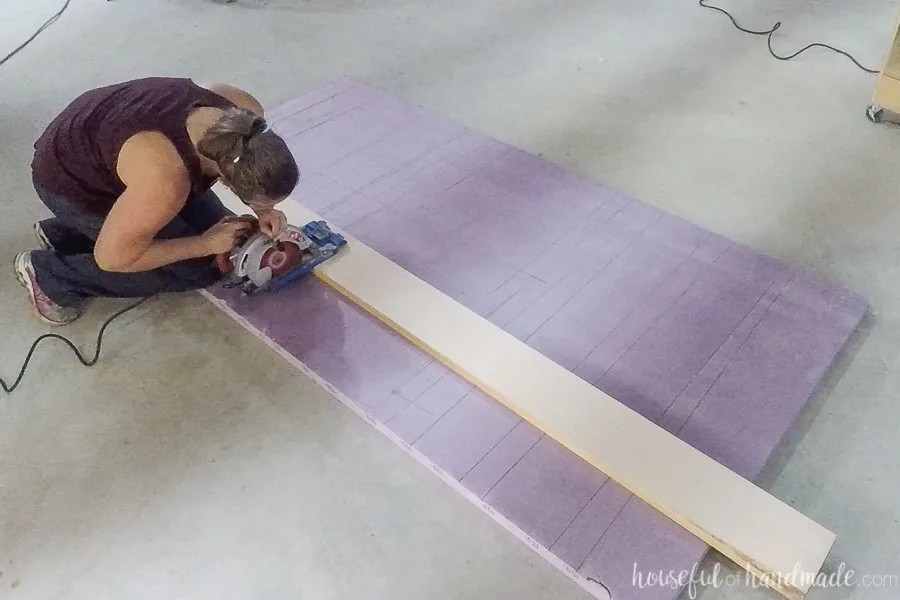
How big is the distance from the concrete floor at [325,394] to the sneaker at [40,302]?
6 cm

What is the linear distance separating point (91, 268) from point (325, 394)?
2.17 ft

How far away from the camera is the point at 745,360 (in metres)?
1.74

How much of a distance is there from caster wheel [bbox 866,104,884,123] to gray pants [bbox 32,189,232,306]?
7.48 feet

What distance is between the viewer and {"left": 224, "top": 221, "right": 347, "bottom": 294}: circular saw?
1.80 meters

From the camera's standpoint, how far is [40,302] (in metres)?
1.85

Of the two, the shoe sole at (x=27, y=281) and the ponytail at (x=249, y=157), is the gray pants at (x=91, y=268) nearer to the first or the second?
the shoe sole at (x=27, y=281)

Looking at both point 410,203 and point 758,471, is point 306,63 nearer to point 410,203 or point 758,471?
point 410,203

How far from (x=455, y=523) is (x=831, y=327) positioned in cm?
105

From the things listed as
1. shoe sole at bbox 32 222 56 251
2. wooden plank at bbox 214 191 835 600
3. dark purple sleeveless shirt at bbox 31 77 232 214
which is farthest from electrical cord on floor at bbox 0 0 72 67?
wooden plank at bbox 214 191 835 600

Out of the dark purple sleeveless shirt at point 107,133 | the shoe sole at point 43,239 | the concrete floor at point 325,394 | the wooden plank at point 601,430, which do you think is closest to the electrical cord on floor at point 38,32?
the concrete floor at point 325,394

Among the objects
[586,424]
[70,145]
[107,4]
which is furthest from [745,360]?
[107,4]

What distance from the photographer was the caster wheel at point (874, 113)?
2594mm

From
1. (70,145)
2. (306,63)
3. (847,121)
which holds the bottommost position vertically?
(847,121)

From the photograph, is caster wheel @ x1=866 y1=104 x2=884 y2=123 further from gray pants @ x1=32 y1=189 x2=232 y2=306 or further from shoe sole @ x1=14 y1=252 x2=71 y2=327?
shoe sole @ x1=14 y1=252 x2=71 y2=327
